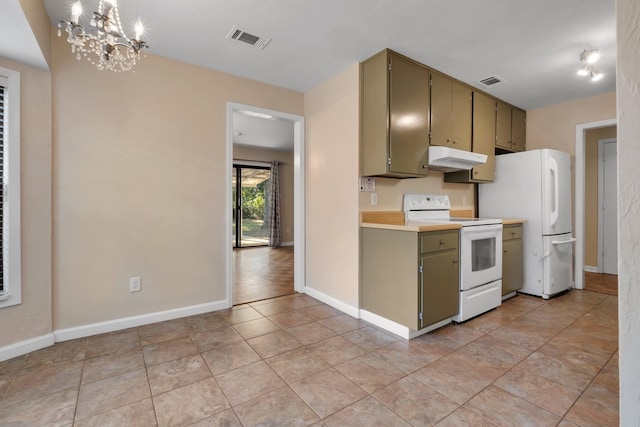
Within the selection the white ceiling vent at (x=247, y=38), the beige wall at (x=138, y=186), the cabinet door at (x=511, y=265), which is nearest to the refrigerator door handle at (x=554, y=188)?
the cabinet door at (x=511, y=265)

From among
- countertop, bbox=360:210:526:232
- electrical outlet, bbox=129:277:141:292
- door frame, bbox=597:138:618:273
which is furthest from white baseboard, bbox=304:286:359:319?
door frame, bbox=597:138:618:273

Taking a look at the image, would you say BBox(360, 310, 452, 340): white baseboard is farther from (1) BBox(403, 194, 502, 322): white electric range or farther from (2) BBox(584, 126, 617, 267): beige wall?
(2) BBox(584, 126, 617, 267): beige wall

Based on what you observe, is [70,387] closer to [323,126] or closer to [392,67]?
[323,126]

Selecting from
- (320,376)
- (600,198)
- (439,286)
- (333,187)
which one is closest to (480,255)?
(439,286)

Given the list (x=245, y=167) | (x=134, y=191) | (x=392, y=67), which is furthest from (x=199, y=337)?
(x=245, y=167)

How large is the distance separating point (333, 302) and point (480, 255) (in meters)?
1.51

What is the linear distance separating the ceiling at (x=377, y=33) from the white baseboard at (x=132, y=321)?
202 cm

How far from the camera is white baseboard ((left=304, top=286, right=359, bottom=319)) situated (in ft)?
9.53

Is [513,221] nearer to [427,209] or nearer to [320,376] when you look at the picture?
[427,209]

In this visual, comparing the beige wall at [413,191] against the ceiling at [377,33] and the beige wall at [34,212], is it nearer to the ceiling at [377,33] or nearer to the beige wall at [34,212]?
the ceiling at [377,33]

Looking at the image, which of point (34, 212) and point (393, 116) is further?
point (393, 116)

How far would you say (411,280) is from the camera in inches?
94.5

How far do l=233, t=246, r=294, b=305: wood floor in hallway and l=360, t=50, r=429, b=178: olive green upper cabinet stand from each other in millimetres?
1914

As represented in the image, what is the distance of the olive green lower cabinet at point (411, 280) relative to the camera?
7.79 ft
